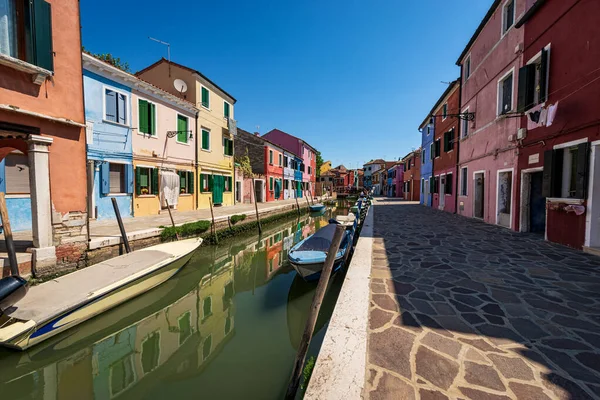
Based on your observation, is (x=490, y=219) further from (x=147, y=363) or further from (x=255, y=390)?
(x=147, y=363)

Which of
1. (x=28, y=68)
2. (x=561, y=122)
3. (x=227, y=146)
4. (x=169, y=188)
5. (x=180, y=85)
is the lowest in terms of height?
(x=169, y=188)

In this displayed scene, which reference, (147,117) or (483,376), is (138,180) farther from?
(483,376)

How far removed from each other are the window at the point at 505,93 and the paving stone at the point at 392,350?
9.71 metres

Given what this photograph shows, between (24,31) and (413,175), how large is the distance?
29376 mm

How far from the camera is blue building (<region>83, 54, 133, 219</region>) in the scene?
1009 cm

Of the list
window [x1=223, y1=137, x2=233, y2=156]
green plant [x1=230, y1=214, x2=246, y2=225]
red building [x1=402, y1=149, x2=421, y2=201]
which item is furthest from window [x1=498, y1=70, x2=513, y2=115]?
red building [x1=402, y1=149, x2=421, y2=201]

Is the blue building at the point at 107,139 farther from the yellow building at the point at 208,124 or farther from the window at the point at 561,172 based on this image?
the window at the point at 561,172

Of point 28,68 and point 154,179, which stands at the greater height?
point 28,68

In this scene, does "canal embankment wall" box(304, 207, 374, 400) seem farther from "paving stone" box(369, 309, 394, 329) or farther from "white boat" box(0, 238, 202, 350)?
"white boat" box(0, 238, 202, 350)

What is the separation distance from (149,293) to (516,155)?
11.5m

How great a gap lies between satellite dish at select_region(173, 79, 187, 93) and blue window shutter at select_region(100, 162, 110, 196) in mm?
7030

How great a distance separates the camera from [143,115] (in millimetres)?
12156

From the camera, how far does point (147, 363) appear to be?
3.89 meters

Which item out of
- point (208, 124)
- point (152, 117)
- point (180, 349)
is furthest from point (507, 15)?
point (208, 124)
